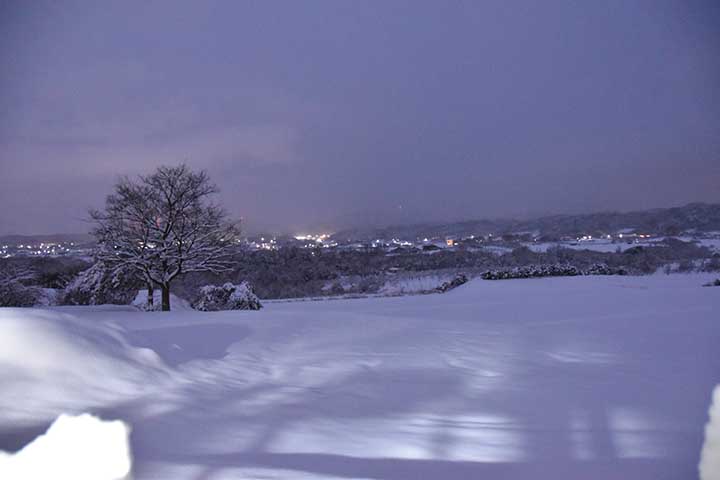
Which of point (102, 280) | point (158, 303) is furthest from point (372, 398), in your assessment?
point (102, 280)

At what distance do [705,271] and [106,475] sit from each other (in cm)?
2569

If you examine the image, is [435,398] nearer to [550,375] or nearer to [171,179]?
[550,375]

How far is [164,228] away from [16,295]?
801 cm

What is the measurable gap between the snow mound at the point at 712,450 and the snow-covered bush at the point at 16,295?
20469 mm

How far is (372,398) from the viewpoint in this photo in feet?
12.5

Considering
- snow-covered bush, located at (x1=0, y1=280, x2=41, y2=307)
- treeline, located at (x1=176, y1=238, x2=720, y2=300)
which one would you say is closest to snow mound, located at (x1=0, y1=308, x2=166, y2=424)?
snow-covered bush, located at (x1=0, y1=280, x2=41, y2=307)

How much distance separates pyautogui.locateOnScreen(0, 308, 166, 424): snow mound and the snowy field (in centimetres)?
2

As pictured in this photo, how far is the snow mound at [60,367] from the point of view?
302 cm

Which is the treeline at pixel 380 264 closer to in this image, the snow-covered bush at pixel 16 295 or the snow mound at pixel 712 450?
the snow-covered bush at pixel 16 295

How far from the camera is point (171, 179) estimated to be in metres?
14.0

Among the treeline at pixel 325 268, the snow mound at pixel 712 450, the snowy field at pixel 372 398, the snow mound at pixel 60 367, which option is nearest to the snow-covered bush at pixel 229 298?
the treeline at pixel 325 268

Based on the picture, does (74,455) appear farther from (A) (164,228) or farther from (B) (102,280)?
(B) (102,280)

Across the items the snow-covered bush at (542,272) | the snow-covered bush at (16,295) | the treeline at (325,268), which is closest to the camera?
the snow-covered bush at (16,295)

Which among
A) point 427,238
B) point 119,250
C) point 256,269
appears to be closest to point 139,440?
point 119,250
